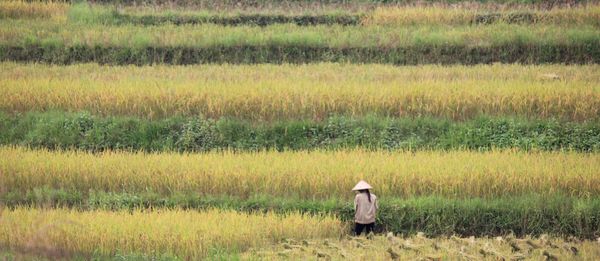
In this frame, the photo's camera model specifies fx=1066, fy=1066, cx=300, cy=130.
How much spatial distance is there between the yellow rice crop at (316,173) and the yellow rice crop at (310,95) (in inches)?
83.8

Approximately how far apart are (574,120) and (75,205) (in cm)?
710

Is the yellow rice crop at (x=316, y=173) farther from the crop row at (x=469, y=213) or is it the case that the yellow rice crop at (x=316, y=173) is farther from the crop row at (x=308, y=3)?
the crop row at (x=308, y=3)

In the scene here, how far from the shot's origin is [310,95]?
1526 centimetres

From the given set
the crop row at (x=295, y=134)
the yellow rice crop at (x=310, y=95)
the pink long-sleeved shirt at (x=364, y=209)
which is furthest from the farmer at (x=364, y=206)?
the yellow rice crop at (x=310, y=95)

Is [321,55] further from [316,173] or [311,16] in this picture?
[316,173]

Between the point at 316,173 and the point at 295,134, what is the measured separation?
2588 mm

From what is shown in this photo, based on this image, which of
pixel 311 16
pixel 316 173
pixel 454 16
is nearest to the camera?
pixel 316 173

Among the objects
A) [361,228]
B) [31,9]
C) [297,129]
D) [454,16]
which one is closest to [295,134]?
[297,129]

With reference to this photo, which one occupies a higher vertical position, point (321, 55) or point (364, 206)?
point (321, 55)

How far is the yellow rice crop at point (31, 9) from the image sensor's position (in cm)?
2203

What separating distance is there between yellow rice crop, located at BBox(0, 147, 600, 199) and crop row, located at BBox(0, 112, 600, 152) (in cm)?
121

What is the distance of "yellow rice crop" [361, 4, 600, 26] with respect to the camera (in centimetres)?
2092

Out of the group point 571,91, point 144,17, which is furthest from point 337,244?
point 144,17

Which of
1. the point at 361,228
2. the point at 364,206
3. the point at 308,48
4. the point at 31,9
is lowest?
the point at 361,228
